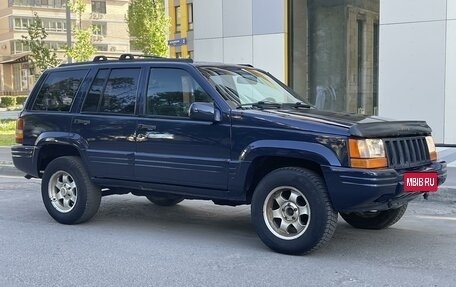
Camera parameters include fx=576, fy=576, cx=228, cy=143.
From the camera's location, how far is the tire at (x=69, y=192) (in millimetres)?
6754

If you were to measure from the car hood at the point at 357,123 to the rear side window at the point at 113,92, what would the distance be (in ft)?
5.08

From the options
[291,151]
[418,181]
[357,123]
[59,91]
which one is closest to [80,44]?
[59,91]

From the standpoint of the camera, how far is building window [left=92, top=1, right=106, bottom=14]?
7769cm

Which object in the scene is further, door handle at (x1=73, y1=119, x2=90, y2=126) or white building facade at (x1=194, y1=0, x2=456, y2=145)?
white building facade at (x1=194, y1=0, x2=456, y2=145)

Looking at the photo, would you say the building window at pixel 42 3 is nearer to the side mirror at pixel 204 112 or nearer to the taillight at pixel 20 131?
the taillight at pixel 20 131

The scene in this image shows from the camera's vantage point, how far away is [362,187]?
5020 mm

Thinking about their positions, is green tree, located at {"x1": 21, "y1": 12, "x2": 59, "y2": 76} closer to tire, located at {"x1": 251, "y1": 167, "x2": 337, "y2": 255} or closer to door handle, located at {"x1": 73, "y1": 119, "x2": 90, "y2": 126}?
door handle, located at {"x1": 73, "y1": 119, "x2": 90, "y2": 126}

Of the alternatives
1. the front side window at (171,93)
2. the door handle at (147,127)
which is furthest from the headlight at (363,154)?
the door handle at (147,127)

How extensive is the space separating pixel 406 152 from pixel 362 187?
751mm

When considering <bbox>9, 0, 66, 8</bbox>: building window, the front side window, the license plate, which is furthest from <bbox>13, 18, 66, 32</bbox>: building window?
the license plate

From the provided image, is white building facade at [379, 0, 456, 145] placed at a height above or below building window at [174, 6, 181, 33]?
below

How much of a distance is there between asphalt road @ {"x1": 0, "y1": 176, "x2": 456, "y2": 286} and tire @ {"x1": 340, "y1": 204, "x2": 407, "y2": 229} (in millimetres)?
111

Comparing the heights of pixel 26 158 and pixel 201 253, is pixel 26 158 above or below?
above

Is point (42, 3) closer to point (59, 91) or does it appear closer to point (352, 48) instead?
point (352, 48)
